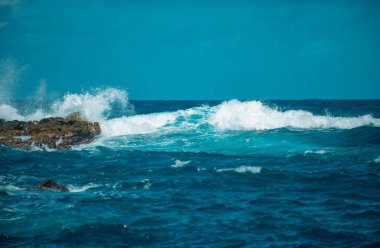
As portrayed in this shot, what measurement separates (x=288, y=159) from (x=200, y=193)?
22.8 ft

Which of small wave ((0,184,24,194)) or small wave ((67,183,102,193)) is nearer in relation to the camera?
small wave ((0,184,24,194))

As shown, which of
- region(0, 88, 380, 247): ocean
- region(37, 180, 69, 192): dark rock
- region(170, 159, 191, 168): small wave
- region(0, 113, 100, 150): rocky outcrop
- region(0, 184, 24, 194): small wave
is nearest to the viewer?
region(0, 88, 380, 247): ocean

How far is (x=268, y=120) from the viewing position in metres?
29.9

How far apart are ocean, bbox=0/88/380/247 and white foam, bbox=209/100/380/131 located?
3.51 metres

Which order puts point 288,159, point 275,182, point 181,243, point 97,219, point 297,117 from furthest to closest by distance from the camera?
point 297,117
point 288,159
point 275,182
point 97,219
point 181,243

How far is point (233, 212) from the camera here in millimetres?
10258

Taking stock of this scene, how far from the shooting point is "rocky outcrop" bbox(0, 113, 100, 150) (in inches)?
871

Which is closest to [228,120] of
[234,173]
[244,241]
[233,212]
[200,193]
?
[234,173]

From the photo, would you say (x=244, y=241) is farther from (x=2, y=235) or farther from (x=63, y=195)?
(x=63, y=195)

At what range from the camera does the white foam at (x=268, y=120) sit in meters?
29.2

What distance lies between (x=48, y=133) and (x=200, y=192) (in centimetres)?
1358

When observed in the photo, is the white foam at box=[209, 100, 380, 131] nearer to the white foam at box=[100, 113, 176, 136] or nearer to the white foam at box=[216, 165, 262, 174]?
the white foam at box=[100, 113, 176, 136]

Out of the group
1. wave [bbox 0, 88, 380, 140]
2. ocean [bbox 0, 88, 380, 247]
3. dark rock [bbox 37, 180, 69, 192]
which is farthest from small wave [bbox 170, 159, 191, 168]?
wave [bbox 0, 88, 380, 140]

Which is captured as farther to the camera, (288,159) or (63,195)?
(288,159)
